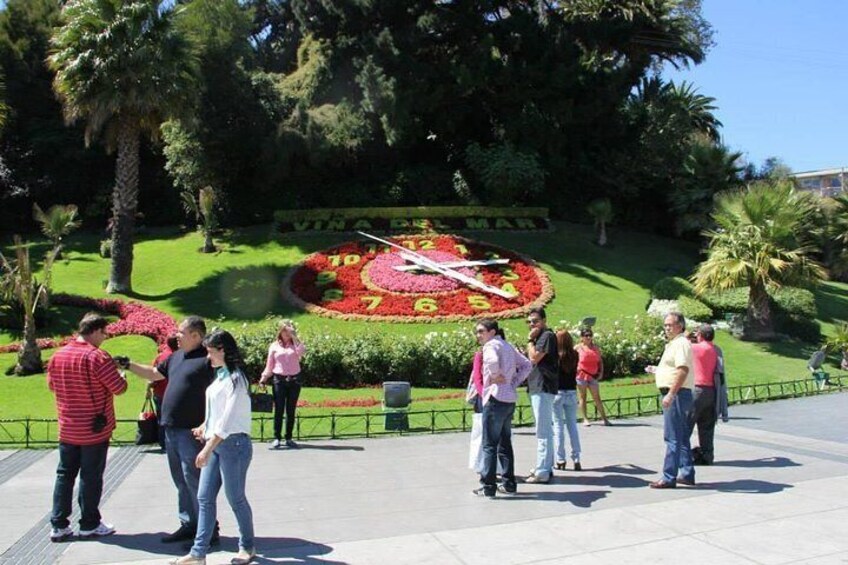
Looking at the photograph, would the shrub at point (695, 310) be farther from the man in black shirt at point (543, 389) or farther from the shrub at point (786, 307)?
the man in black shirt at point (543, 389)

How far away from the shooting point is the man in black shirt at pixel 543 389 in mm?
7746

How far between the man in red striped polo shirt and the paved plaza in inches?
11.1

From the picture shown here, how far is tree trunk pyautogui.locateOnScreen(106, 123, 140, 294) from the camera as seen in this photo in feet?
77.7

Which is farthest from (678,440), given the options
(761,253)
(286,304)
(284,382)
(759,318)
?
(286,304)

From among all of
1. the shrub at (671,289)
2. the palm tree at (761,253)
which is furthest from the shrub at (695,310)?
the shrub at (671,289)

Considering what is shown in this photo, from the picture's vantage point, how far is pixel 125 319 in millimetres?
21203

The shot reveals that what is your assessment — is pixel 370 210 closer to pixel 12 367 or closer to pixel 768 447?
pixel 12 367

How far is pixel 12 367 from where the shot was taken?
55.2 feet

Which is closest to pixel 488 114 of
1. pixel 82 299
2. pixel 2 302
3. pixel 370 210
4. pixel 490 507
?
pixel 370 210

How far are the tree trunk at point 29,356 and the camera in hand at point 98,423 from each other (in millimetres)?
11964

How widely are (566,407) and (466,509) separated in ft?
7.59

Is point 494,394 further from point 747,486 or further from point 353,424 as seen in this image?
point 353,424

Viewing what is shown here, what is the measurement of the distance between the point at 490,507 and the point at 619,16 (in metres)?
35.2

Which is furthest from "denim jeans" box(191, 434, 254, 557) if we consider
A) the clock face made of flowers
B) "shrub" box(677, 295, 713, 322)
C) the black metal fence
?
"shrub" box(677, 295, 713, 322)
